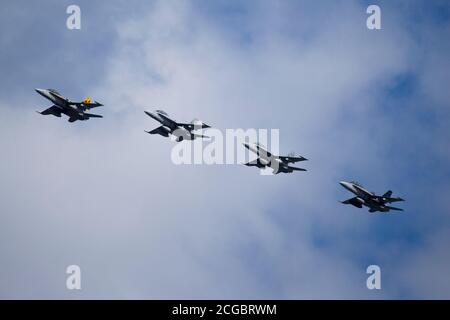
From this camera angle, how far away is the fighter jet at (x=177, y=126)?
136 m

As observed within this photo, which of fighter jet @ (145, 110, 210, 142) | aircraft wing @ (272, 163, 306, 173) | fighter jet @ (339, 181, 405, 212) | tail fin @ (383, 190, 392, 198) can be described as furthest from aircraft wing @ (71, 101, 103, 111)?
tail fin @ (383, 190, 392, 198)

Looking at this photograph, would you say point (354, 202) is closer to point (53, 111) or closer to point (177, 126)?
point (177, 126)

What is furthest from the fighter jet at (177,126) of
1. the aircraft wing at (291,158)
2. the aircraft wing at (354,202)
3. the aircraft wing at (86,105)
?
the aircraft wing at (354,202)

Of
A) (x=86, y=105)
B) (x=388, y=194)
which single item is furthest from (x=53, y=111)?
(x=388, y=194)

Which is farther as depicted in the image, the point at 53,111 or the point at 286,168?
the point at 53,111

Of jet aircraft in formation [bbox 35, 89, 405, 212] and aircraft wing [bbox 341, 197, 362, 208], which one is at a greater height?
A: jet aircraft in formation [bbox 35, 89, 405, 212]

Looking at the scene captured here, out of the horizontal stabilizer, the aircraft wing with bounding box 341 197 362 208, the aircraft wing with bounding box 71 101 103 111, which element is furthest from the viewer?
the aircraft wing with bounding box 341 197 362 208

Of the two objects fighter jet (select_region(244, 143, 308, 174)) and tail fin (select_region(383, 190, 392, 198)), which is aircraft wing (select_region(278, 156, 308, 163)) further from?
tail fin (select_region(383, 190, 392, 198))

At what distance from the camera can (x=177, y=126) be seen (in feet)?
447

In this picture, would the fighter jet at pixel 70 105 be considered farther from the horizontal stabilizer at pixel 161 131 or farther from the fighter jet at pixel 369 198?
the fighter jet at pixel 369 198

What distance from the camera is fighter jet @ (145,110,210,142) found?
445 feet
